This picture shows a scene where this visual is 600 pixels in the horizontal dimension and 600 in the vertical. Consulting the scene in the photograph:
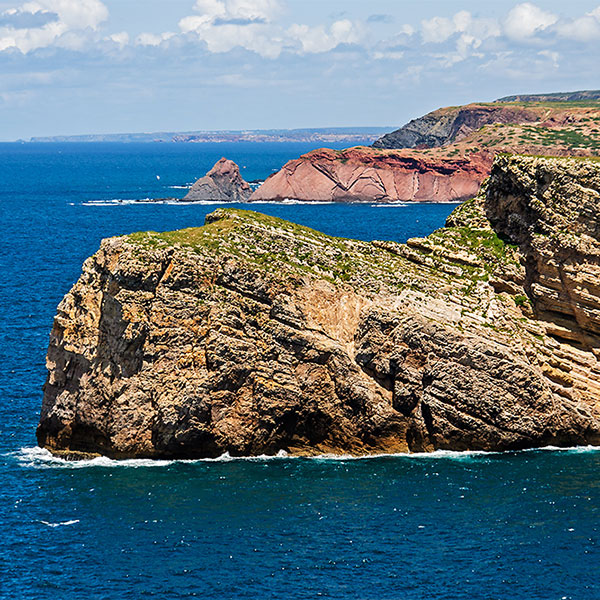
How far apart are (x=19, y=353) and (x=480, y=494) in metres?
41.7

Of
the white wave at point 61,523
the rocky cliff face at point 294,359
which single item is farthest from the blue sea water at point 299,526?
the rocky cliff face at point 294,359

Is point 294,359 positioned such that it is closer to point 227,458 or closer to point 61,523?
point 227,458

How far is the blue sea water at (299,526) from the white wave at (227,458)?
0.19 m

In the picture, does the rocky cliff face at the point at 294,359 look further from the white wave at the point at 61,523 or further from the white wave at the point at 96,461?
the white wave at the point at 61,523

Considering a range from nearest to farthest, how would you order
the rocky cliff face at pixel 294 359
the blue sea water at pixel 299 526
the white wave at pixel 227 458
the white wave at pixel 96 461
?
the blue sea water at pixel 299 526 → the white wave at pixel 96 461 → the white wave at pixel 227 458 → the rocky cliff face at pixel 294 359

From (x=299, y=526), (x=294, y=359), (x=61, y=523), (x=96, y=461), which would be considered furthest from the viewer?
(x=294, y=359)

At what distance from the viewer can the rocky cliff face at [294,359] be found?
190 feet

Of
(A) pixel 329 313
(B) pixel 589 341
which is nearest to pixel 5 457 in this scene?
(A) pixel 329 313

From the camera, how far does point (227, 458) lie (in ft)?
191

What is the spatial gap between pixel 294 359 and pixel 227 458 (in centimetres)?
738

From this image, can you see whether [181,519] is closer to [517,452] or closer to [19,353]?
[517,452]

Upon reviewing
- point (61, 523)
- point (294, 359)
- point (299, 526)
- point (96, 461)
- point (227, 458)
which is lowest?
point (299, 526)

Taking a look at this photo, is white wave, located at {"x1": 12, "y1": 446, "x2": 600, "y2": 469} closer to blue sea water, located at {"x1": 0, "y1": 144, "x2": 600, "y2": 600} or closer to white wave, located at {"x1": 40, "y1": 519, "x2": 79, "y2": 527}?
blue sea water, located at {"x1": 0, "y1": 144, "x2": 600, "y2": 600}

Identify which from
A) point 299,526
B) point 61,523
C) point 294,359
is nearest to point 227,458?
point 294,359
